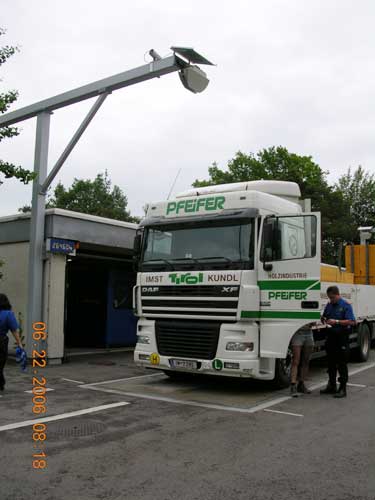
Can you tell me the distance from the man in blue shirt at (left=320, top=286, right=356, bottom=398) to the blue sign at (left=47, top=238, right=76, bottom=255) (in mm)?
6034

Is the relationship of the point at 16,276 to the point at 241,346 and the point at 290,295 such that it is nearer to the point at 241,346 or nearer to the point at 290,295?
the point at 241,346

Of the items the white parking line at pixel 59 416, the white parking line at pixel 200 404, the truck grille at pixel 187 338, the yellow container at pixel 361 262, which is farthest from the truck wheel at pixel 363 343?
the white parking line at pixel 59 416

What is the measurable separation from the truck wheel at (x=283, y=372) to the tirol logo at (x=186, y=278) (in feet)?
6.17

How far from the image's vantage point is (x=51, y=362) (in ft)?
37.9

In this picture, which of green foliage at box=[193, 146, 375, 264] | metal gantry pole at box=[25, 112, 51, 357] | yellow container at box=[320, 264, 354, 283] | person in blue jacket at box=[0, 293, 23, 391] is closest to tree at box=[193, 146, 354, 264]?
green foliage at box=[193, 146, 375, 264]

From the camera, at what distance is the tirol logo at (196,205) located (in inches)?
342

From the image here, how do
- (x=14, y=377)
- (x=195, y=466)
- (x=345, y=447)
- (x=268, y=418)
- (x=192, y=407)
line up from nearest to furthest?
(x=195, y=466) → (x=345, y=447) → (x=268, y=418) → (x=192, y=407) → (x=14, y=377)

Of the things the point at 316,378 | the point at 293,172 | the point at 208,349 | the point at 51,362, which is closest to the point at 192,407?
the point at 208,349

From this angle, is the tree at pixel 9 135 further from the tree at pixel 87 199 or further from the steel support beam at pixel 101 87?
the tree at pixel 87 199

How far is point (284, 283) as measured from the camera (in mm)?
8234

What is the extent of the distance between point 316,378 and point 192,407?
3.84m

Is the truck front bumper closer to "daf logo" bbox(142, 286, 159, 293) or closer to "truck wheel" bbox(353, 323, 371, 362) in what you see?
"daf logo" bbox(142, 286, 159, 293)

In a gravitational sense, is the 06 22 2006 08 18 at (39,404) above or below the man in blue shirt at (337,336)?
below

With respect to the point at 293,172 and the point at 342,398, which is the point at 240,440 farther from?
the point at 293,172
